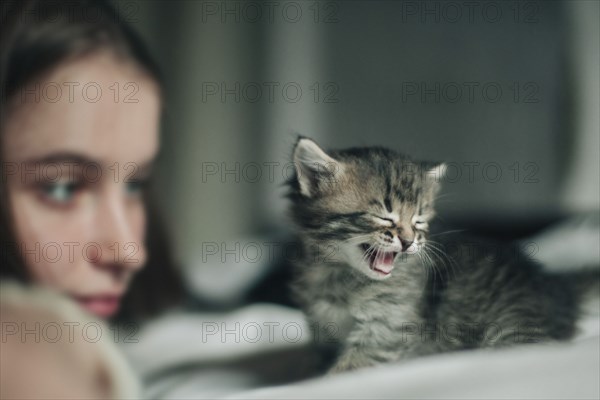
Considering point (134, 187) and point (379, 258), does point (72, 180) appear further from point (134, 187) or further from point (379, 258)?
point (379, 258)

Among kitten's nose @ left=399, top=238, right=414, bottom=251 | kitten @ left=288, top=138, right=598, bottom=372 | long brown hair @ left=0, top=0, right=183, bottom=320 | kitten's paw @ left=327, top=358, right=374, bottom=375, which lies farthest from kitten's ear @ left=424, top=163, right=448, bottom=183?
long brown hair @ left=0, top=0, right=183, bottom=320

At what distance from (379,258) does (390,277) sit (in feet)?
0.11

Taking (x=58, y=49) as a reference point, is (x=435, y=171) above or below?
below

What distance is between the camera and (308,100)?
889 mm

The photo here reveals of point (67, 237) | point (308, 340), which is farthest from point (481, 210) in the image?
point (67, 237)

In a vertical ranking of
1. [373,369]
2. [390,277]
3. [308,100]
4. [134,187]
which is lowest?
[373,369]

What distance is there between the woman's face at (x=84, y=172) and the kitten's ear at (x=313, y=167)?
21cm

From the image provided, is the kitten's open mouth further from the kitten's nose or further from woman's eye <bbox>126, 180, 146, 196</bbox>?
woman's eye <bbox>126, 180, 146, 196</bbox>

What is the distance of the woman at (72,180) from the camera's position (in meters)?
0.83

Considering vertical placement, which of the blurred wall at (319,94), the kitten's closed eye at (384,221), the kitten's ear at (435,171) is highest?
the blurred wall at (319,94)

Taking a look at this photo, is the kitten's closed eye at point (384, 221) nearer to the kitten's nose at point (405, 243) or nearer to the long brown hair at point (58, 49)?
the kitten's nose at point (405, 243)

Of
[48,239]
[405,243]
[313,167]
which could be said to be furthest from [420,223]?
[48,239]

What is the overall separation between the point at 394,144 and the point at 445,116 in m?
0.10

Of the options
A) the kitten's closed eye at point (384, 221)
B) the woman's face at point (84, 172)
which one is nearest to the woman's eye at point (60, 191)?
the woman's face at point (84, 172)
